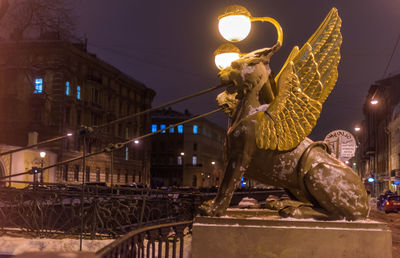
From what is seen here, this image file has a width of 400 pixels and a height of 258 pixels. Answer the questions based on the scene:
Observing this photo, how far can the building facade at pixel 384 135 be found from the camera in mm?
48216

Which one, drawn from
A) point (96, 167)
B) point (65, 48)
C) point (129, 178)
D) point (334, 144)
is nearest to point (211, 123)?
point (129, 178)

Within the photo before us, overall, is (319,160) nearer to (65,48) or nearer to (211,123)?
(65,48)

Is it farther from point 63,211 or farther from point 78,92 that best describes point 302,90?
point 78,92

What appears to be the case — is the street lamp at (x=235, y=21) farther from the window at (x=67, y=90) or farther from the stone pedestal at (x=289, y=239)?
the window at (x=67, y=90)

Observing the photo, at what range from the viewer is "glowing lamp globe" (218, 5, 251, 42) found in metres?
5.40

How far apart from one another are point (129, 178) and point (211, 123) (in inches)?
1582


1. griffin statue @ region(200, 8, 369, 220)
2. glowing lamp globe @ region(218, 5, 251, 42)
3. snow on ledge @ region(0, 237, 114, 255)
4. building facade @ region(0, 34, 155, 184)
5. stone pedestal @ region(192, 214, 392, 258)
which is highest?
building facade @ region(0, 34, 155, 184)

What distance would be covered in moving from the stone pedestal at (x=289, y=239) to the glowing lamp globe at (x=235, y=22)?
2865mm

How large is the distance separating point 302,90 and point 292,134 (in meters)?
0.46

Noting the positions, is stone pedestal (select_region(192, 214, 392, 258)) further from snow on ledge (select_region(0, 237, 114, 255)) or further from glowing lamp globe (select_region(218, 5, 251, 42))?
snow on ledge (select_region(0, 237, 114, 255))

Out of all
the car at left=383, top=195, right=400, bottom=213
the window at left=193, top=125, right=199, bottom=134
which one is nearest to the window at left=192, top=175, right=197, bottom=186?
the window at left=193, top=125, right=199, bottom=134

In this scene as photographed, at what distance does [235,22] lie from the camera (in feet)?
18.2

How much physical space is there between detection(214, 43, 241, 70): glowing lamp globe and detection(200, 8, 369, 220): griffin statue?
3.32 meters

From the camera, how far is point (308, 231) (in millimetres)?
3699
